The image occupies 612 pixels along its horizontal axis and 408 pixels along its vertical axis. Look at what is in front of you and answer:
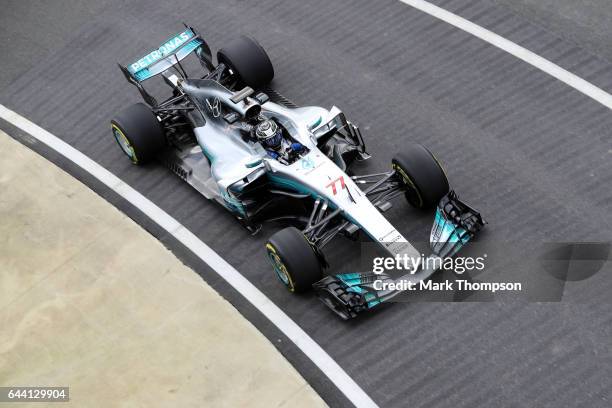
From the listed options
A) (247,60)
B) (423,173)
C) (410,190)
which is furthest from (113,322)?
(247,60)

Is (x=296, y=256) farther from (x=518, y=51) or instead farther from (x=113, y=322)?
(x=518, y=51)

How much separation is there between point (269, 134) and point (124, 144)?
2721 mm

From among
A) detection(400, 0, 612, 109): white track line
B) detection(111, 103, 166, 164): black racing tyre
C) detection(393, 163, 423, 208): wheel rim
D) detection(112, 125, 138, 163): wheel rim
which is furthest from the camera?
detection(400, 0, 612, 109): white track line

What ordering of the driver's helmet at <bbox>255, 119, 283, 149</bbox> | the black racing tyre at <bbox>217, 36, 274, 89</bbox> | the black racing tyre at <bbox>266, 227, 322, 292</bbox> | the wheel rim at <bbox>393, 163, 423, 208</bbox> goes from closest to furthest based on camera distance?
the black racing tyre at <bbox>266, 227, 322, 292</bbox> → the wheel rim at <bbox>393, 163, 423, 208</bbox> → the driver's helmet at <bbox>255, 119, 283, 149</bbox> → the black racing tyre at <bbox>217, 36, 274, 89</bbox>

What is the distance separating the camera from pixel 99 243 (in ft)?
42.7

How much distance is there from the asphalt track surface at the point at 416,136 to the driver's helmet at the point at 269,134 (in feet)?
4.40

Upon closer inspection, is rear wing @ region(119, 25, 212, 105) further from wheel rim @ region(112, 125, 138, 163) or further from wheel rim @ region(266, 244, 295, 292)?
wheel rim @ region(266, 244, 295, 292)

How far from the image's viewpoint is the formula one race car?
11555mm

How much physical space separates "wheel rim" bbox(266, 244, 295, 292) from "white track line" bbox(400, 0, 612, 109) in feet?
18.6

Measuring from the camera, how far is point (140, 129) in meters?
13.5

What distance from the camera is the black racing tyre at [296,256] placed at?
11375 millimetres

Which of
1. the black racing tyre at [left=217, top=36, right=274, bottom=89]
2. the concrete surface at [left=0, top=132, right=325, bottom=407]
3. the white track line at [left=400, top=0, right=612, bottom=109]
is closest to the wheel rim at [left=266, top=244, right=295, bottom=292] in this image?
the concrete surface at [left=0, top=132, right=325, bottom=407]

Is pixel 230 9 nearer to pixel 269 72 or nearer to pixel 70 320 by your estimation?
pixel 269 72

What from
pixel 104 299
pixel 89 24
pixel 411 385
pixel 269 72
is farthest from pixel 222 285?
pixel 89 24
